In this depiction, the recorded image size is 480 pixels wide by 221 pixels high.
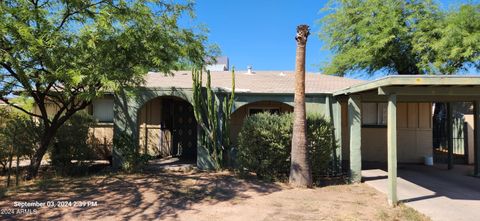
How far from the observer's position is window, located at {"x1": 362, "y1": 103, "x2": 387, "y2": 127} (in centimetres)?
1405

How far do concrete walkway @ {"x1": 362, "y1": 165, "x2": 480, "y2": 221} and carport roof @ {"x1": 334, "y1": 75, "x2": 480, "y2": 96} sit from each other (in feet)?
7.93

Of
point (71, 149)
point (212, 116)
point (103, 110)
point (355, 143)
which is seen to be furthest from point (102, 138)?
point (355, 143)

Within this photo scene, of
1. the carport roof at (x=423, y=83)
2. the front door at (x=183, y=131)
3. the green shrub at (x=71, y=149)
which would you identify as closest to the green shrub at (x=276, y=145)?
the carport roof at (x=423, y=83)

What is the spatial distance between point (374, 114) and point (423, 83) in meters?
7.59

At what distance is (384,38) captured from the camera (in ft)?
53.6

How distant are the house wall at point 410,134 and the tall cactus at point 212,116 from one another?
631 centimetres

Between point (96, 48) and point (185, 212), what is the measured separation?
4.08 metres

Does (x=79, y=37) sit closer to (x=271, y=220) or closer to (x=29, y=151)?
(x=29, y=151)

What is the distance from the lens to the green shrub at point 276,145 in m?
9.37

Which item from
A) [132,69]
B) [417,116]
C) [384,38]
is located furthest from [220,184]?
[384,38]

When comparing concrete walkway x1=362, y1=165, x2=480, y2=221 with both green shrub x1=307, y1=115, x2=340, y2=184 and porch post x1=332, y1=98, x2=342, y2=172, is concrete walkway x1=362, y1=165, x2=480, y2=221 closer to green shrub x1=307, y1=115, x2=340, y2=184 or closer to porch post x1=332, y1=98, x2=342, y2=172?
porch post x1=332, y1=98, x2=342, y2=172

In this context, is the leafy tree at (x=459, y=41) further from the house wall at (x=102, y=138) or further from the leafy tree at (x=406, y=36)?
the house wall at (x=102, y=138)

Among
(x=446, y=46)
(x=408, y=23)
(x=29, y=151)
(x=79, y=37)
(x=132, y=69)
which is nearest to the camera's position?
(x=79, y=37)

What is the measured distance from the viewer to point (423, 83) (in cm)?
682
